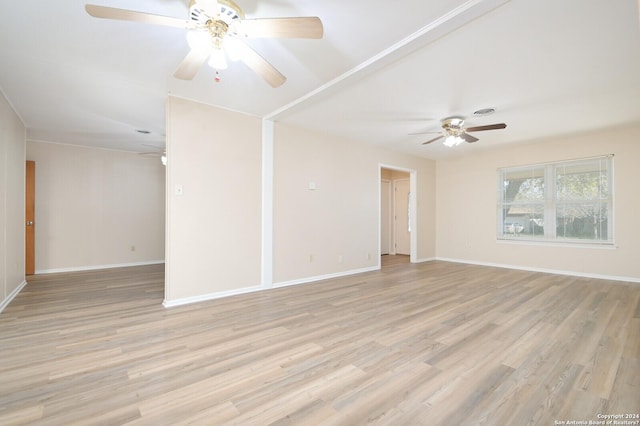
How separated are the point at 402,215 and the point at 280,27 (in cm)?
701

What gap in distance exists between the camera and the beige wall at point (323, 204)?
4383 millimetres

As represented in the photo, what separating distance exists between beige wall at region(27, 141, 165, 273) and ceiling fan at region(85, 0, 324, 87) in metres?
5.33

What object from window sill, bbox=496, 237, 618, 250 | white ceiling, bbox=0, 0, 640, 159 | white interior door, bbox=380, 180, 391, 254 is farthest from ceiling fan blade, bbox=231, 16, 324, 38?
white interior door, bbox=380, 180, 391, 254

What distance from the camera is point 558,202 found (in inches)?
209

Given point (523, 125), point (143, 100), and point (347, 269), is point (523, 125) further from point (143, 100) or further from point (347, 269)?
point (143, 100)

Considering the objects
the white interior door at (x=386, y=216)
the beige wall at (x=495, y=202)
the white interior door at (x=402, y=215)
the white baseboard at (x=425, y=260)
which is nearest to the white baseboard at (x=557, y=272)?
the beige wall at (x=495, y=202)

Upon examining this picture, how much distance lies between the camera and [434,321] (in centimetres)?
288

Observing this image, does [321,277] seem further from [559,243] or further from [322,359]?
[559,243]

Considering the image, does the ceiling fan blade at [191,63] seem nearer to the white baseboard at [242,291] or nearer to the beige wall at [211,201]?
the beige wall at [211,201]

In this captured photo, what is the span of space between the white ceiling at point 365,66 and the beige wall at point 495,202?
628mm

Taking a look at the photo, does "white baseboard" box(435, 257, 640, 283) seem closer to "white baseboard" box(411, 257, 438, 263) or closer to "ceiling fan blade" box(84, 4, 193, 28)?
"white baseboard" box(411, 257, 438, 263)

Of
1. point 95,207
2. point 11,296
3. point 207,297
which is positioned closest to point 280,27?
point 207,297

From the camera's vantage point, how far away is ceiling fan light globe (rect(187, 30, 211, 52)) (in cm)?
178

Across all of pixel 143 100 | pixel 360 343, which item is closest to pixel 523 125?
pixel 360 343
